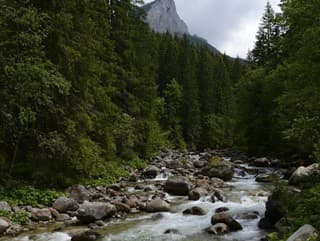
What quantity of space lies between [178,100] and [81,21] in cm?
3390

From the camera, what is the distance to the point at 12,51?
509 inches

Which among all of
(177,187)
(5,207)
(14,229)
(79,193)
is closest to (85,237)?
(14,229)

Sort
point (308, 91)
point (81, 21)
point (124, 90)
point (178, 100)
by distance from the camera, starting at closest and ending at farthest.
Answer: point (308, 91)
point (81, 21)
point (124, 90)
point (178, 100)

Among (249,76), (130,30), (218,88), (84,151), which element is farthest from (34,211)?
(218,88)

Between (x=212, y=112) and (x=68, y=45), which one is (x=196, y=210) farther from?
(x=212, y=112)

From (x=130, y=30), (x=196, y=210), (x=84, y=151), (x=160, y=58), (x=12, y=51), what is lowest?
(x=196, y=210)

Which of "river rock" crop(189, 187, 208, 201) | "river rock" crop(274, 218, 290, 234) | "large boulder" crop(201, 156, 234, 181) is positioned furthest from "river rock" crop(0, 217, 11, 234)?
"large boulder" crop(201, 156, 234, 181)

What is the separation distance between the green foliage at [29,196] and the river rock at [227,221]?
18.8 ft

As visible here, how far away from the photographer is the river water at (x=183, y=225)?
10.0m

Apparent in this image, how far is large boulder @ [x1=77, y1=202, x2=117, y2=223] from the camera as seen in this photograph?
11344mm

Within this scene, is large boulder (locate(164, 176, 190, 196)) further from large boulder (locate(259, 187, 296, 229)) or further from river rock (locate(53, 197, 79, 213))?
large boulder (locate(259, 187, 296, 229))

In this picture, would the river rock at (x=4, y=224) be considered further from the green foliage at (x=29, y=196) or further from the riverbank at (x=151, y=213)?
the green foliage at (x=29, y=196)

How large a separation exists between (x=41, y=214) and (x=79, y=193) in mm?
2531

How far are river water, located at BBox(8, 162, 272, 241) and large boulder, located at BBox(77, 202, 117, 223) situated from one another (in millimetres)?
463
